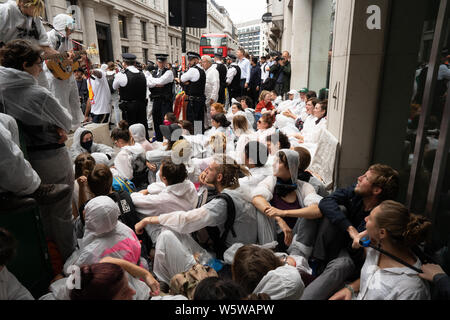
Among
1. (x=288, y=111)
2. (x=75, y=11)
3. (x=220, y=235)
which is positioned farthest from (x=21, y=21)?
(x=75, y=11)

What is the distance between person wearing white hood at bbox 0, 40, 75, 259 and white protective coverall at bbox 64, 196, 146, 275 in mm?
585

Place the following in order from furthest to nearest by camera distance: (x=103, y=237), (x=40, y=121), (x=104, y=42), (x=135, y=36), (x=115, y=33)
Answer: (x=135, y=36)
(x=115, y=33)
(x=104, y=42)
(x=40, y=121)
(x=103, y=237)

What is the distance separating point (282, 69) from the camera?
386 inches

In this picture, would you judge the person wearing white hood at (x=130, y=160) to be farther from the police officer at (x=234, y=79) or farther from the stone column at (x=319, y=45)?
the stone column at (x=319, y=45)

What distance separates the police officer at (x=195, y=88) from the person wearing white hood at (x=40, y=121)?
470 cm

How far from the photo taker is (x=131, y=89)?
6070 mm

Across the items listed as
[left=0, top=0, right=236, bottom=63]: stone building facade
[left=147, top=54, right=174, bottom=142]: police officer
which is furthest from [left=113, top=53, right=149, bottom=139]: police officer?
[left=0, top=0, right=236, bottom=63]: stone building facade

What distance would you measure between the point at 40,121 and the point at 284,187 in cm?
207

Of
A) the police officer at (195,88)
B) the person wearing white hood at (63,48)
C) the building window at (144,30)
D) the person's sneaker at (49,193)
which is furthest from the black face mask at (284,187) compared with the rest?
the building window at (144,30)

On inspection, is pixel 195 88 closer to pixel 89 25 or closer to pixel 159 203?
pixel 159 203

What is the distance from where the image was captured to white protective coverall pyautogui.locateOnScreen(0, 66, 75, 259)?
211cm

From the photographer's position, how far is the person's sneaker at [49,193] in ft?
6.48

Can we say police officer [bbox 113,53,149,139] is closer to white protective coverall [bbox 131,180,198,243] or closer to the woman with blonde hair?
white protective coverall [bbox 131,180,198,243]
